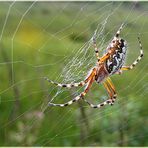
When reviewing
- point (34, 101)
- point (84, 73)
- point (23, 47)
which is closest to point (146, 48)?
point (23, 47)

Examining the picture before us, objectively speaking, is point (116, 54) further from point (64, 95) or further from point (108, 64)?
point (64, 95)

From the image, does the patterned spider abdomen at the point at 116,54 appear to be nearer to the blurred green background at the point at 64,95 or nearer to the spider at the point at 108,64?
the spider at the point at 108,64

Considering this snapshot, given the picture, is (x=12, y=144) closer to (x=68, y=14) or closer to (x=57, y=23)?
(x=68, y=14)

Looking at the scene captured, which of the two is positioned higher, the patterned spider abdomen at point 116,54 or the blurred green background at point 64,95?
the blurred green background at point 64,95

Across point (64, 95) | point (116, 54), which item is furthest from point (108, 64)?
point (64, 95)

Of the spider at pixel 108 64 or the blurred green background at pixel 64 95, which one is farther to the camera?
the blurred green background at pixel 64 95

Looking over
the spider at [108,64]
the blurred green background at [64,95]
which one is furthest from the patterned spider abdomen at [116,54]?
the blurred green background at [64,95]

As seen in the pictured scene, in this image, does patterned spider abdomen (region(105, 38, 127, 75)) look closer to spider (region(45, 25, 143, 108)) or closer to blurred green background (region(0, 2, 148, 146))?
spider (region(45, 25, 143, 108))
